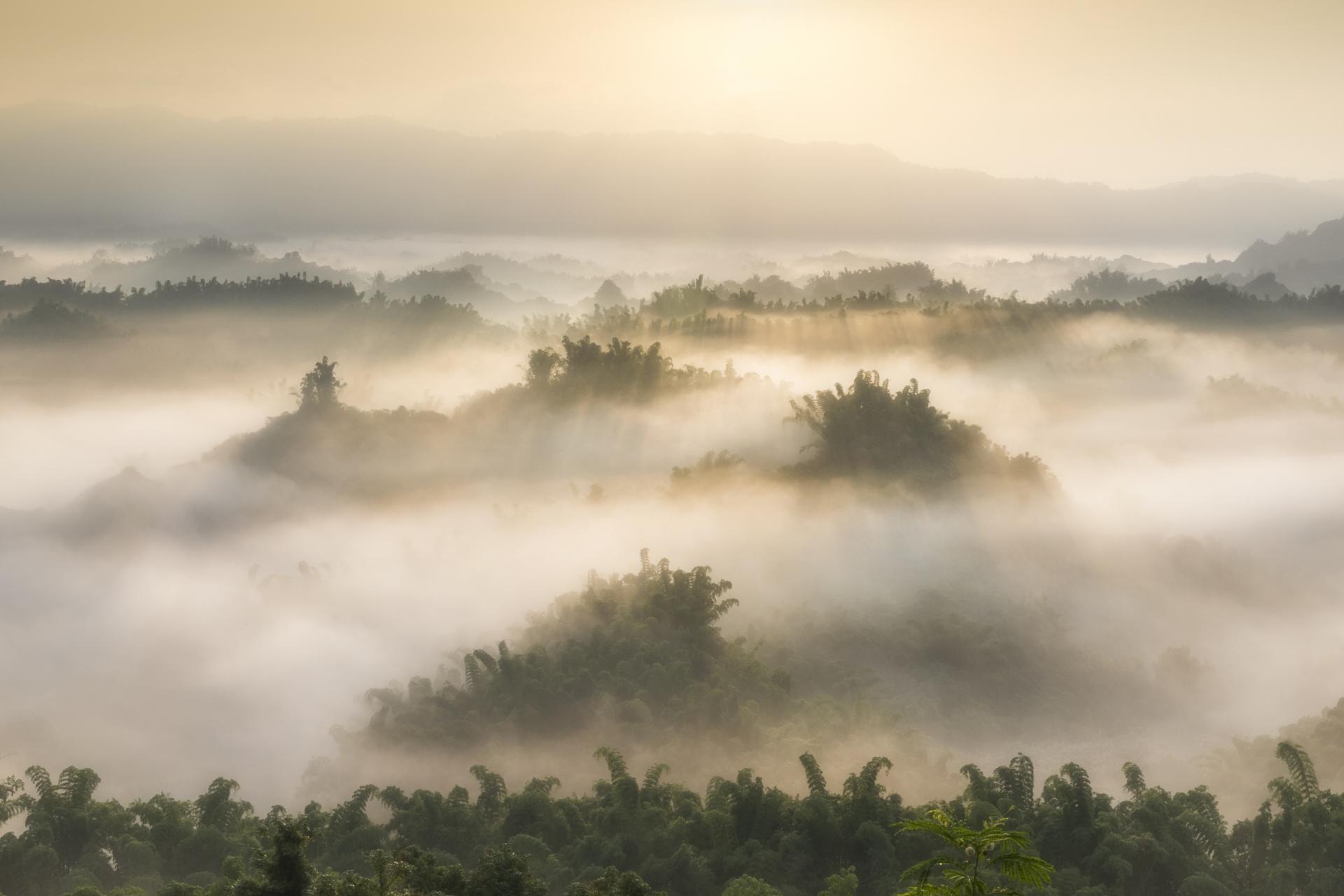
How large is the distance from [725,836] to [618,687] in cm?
728

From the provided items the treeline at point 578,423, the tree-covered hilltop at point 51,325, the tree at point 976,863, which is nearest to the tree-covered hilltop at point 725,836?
the tree at point 976,863

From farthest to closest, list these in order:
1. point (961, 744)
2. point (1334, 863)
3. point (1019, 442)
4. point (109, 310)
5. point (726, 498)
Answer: point (109, 310), point (1019, 442), point (726, 498), point (961, 744), point (1334, 863)

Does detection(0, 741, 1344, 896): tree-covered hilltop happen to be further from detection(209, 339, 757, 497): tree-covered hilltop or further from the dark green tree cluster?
detection(209, 339, 757, 497): tree-covered hilltop

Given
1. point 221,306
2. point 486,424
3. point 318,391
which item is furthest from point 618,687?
point 221,306

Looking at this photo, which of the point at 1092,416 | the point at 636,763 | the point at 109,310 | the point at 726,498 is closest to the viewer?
the point at 636,763

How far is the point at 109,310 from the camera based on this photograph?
307 ft

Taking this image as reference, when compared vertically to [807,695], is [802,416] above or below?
above

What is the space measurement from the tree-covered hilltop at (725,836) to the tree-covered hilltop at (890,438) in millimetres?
17265

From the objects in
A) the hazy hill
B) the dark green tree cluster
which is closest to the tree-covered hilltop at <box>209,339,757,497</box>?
the dark green tree cluster

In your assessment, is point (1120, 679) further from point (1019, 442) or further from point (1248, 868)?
point (1019, 442)

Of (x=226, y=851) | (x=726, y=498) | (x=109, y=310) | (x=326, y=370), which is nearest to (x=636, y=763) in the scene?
(x=226, y=851)

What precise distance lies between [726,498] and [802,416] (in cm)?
397

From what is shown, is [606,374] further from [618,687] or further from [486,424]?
[618,687]

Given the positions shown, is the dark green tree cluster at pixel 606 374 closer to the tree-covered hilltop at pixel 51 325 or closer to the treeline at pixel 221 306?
the treeline at pixel 221 306
